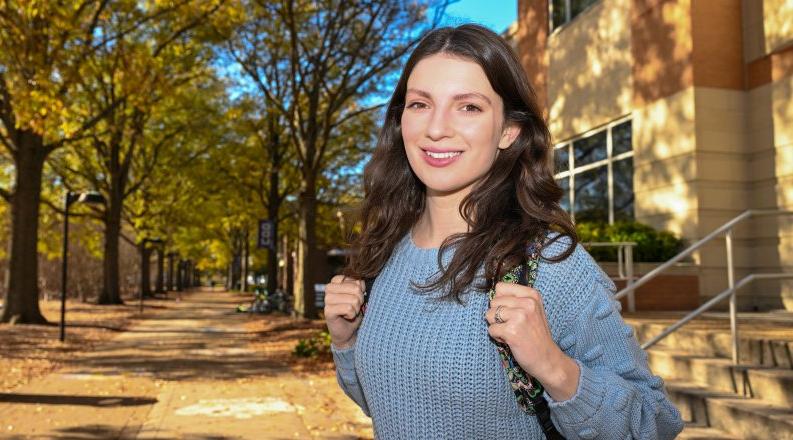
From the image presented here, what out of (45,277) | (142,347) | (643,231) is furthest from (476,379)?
(45,277)

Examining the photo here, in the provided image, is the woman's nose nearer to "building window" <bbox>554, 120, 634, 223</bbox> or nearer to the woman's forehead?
the woman's forehead

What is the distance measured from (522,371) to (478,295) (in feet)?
0.71

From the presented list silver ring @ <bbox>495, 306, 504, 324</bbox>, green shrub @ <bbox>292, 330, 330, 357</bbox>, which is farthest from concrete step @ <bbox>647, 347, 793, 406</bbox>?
green shrub @ <bbox>292, 330, 330, 357</bbox>

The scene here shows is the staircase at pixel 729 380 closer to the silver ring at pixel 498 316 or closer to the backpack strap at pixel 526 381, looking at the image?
the backpack strap at pixel 526 381

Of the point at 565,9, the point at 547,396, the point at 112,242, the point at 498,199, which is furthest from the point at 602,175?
the point at 112,242

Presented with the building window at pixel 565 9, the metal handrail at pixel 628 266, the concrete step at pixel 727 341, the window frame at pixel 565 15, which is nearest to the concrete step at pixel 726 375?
the concrete step at pixel 727 341

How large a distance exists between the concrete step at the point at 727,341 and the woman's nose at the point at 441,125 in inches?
211

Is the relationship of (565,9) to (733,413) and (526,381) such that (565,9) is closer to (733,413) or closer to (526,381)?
(733,413)

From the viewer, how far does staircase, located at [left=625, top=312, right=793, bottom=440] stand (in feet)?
17.8

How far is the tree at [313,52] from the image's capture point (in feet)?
57.2

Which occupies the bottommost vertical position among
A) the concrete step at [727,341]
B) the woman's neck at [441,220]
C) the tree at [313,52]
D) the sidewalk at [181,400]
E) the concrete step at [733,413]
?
the sidewalk at [181,400]

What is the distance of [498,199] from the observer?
1887mm

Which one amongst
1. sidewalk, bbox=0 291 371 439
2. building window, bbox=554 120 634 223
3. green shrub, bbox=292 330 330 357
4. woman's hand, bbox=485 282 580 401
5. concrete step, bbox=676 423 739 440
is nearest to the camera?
woman's hand, bbox=485 282 580 401

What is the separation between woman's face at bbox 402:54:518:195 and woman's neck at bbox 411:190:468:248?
0.04 meters
